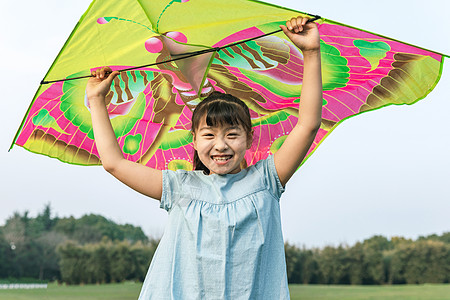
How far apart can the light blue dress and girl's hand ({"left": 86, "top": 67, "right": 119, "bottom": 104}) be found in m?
0.40

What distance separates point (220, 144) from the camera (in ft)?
5.32

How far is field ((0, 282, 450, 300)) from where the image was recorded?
17.0m

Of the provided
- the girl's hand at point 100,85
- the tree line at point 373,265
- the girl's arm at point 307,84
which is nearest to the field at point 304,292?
the tree line at point 373,265

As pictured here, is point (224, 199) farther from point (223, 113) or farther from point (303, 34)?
point (303, 34)

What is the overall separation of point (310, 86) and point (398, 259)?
73.7 ft

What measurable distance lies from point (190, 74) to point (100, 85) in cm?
42

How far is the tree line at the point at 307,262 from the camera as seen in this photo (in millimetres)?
21109

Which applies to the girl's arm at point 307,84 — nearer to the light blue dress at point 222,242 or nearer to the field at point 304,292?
the light blue dress at point 222,242

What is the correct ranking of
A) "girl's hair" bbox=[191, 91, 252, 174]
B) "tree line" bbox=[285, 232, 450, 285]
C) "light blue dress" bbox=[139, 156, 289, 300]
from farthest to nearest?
1. "tree line" bbox=[285, 232, 450, 285]
2. "girl's hair" bbox=[191, 91, 252, 174]
3. "light blue dress" bbox=[139, 156, 289, 300]

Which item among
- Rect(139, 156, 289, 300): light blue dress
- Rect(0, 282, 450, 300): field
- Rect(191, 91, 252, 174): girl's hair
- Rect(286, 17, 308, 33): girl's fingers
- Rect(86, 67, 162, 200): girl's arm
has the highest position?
Rect(286, 17, 308, 33): girl's fingers

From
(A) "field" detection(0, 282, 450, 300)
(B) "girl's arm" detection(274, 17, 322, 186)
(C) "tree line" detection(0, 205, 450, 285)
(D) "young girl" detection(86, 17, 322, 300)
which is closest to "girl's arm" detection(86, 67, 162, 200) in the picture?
(D) "young girl" detection(86, 17, 322, 300)

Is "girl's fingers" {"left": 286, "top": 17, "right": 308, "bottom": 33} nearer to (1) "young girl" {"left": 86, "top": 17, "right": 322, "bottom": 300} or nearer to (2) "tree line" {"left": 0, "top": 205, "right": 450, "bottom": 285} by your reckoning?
(1) "young girl" {"left": 86, "top": 17, "right": 322, "bottom": 300}

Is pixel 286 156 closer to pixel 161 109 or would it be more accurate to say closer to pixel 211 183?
pixel 211 183

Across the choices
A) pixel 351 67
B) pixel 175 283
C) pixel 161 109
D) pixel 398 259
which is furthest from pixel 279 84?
pixel 398 259
